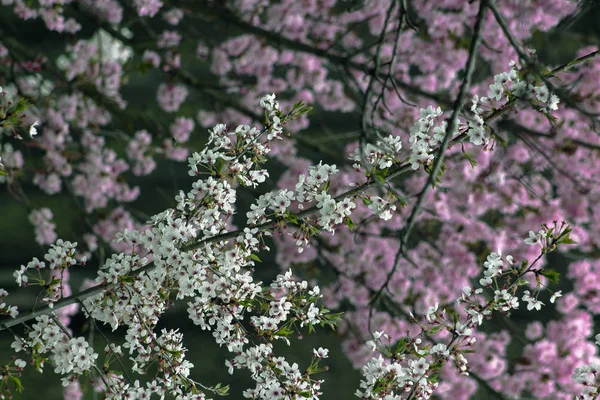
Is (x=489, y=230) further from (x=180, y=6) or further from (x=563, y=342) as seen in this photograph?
(x=180, y=6)

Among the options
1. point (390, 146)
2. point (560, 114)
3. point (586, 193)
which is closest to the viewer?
point (390, 146)

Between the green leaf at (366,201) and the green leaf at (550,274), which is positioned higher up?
the green leaf at (366,201)

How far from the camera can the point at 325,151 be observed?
3.22 meters

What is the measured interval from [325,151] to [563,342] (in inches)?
69.7

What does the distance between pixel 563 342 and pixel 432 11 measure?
6.45ft

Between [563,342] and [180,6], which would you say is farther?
[563,342]

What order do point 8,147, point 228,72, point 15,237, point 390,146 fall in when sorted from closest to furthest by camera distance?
point 390,146
point 8,147
point 228,72
point 15,237

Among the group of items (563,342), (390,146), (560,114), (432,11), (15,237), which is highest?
(15,237)

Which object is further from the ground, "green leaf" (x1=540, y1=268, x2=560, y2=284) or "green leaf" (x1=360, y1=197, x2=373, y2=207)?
"green leaf" (x1=360, y1=197, x2=373, y2=207)

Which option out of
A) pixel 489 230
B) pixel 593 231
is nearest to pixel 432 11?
pixel 489 230

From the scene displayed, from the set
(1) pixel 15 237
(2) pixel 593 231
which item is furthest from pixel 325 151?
(1) pixel 15 237

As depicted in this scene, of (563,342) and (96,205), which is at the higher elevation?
Result: (96,205)

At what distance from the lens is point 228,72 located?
12.6 ft

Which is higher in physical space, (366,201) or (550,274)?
(366,201)
